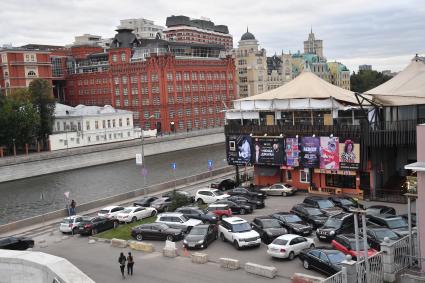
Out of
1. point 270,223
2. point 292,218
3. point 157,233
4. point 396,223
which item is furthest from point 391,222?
point 157,233

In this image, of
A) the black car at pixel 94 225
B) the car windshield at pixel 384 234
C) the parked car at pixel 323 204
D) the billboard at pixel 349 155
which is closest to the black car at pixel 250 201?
the parked car at pixel 323 204

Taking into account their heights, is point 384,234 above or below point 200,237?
above

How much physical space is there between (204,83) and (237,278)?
4089 inches

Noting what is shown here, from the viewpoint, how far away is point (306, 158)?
42.6 meters

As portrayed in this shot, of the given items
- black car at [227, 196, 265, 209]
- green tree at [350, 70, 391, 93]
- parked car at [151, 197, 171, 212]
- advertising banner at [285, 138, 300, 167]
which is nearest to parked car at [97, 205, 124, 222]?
parked car at [151, 197, 171, 212]

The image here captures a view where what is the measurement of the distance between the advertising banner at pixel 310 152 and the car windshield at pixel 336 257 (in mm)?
20856

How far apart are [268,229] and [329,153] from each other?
50.7ft

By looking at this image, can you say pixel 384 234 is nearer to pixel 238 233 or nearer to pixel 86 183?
pixel 238 233

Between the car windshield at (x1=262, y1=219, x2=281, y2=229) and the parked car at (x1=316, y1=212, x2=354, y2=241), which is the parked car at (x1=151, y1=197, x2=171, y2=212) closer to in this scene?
the car windshield at (x1=262, y1=219, x2=281, y2=229)

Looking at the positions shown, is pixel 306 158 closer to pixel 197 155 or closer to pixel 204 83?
pixel 197 155

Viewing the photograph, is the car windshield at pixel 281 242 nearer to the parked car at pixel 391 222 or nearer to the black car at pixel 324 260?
the black car at pixel 324 260

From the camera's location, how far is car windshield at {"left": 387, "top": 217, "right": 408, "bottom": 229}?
Answer: 26.3 metres

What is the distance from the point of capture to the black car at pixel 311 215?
98.3ft

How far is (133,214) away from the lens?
36.1 meters
